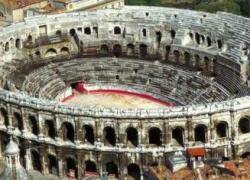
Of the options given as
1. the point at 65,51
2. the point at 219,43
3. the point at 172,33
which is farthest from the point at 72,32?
the point at 219,43

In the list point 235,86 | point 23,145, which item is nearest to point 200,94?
point 235,86

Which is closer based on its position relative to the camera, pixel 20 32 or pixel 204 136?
pixel 204 136

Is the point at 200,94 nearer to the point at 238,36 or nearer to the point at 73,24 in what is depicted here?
the point at 238,36

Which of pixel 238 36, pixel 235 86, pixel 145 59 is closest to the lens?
pixel 235 86

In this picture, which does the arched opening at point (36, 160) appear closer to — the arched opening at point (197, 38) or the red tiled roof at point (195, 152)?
the red tiled roof at point (195, 152)

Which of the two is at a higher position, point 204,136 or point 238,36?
point 238,36

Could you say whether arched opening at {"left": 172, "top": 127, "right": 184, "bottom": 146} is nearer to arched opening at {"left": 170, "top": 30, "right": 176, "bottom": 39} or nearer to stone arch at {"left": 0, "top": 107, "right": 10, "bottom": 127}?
stone arch at {"left": 0, "top": 107, "right": 10, "bottom": 127}

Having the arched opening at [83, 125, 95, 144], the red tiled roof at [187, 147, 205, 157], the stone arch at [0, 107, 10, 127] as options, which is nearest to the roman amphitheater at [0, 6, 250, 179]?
the stone arch at [0, 107, 10, 127]
